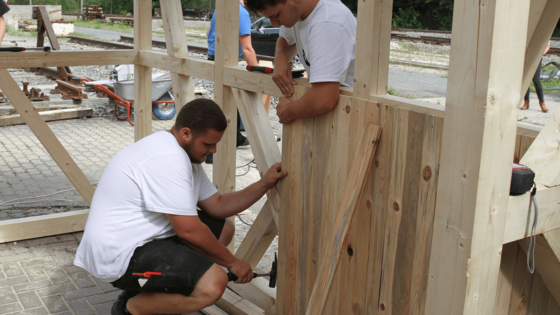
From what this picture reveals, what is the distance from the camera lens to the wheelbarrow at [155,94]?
10.4 m

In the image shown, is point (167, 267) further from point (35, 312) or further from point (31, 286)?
point (31, 286)

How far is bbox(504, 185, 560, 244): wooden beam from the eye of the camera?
198cm

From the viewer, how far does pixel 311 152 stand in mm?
2855

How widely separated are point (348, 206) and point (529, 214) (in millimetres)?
769

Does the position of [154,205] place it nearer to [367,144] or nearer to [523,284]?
[367,144]

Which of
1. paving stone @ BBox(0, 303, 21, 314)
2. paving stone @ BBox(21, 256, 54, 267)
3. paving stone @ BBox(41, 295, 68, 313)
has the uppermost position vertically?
paving stone @ BBox(21, 256, 54, 267)

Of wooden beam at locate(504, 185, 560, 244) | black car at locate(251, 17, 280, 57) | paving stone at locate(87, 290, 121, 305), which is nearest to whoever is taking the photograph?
wooden beam at locate(504, 185, 560, 244)

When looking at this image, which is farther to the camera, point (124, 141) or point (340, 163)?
point (124, 141)

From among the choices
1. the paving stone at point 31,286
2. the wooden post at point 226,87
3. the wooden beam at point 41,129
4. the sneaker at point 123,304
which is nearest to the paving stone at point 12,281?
the paving stone at point 31,286

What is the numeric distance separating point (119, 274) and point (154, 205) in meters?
0.47

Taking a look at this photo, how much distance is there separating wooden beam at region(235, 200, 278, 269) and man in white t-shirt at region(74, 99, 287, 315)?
0.54 metres

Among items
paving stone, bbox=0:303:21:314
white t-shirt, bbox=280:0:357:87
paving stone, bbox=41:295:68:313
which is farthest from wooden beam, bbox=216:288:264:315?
white t-shirt, bbox=280:0:357:87

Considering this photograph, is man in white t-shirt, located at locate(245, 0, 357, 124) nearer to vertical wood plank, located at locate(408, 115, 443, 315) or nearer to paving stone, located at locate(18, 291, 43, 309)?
vertical wood plank, located at locate(408, 115, 443, 315)

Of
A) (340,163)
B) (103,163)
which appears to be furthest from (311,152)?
(103,163)
